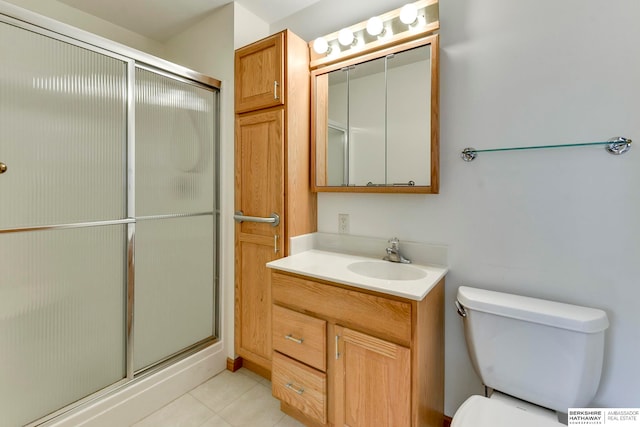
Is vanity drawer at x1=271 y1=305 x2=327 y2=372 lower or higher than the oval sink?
lower

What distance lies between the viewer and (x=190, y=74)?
5.80 feet

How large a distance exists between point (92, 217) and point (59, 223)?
5.1 inches

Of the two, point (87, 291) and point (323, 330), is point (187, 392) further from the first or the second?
point (323, 330)

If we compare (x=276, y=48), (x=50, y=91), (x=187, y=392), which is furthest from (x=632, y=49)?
(x=187, y=392)

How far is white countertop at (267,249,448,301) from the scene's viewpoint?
44.7 inches

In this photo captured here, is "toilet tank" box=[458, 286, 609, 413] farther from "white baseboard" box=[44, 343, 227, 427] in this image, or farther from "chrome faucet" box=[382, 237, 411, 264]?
"white baseboard" box=[44, 343, 227, 427]

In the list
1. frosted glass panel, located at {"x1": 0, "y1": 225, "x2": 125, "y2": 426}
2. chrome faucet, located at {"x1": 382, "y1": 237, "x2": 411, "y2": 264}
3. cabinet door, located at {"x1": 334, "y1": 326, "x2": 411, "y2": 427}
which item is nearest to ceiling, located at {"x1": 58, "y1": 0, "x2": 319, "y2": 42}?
frosted glass panel, located at {"x1": 0, "y1": 225, "x2": 125, "y2": 426}

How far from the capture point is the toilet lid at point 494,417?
92 cm

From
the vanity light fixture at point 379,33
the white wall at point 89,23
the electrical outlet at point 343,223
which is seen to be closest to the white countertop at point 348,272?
the electrical outlet at point 343,223

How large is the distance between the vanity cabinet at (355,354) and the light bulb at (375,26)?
134 centimetres

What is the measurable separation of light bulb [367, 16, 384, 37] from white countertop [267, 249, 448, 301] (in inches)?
49.1

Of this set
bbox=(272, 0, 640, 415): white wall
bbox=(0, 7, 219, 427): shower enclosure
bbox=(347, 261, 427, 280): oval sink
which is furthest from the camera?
bbox=(347, 261, 427, 280): oval sink

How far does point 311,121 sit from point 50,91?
1.28 meters

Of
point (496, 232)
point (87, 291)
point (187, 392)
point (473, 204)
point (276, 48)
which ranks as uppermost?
point (276, 48)
